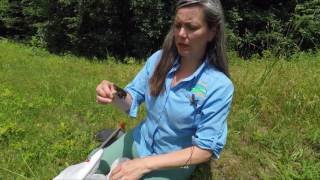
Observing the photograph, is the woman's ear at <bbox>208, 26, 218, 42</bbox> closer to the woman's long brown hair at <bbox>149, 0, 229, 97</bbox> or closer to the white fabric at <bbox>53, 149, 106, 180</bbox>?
the woman's long brown hair at <bbox>149, 0, 229, 97</bbox>

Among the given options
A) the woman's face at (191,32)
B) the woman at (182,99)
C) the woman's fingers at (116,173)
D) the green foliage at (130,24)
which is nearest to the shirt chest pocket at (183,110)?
the woman at (182,99)

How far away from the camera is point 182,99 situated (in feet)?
10.3

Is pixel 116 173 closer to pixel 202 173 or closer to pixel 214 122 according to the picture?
pixel 214 122

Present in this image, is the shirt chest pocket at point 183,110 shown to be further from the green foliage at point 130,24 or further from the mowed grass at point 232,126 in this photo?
the green foliage at point 130,24

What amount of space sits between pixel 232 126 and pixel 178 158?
186 cm

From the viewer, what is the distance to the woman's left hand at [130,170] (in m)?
2.89

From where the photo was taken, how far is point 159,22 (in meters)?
12.9

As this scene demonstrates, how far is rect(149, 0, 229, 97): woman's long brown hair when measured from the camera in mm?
2988

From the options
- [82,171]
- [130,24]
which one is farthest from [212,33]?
[130,24]

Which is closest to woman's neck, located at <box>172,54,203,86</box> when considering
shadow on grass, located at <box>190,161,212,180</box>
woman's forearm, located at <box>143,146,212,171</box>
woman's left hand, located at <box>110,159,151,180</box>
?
woman's forearm, located at <box>143,146,212,171</box>

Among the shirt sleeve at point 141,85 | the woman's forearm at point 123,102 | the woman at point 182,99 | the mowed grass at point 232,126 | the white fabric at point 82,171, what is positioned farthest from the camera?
the mowed grass at point 232,126

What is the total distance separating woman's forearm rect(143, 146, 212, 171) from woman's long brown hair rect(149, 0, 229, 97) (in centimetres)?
43

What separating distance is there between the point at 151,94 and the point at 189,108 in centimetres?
29

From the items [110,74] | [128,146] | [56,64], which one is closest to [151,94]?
[128,146]
